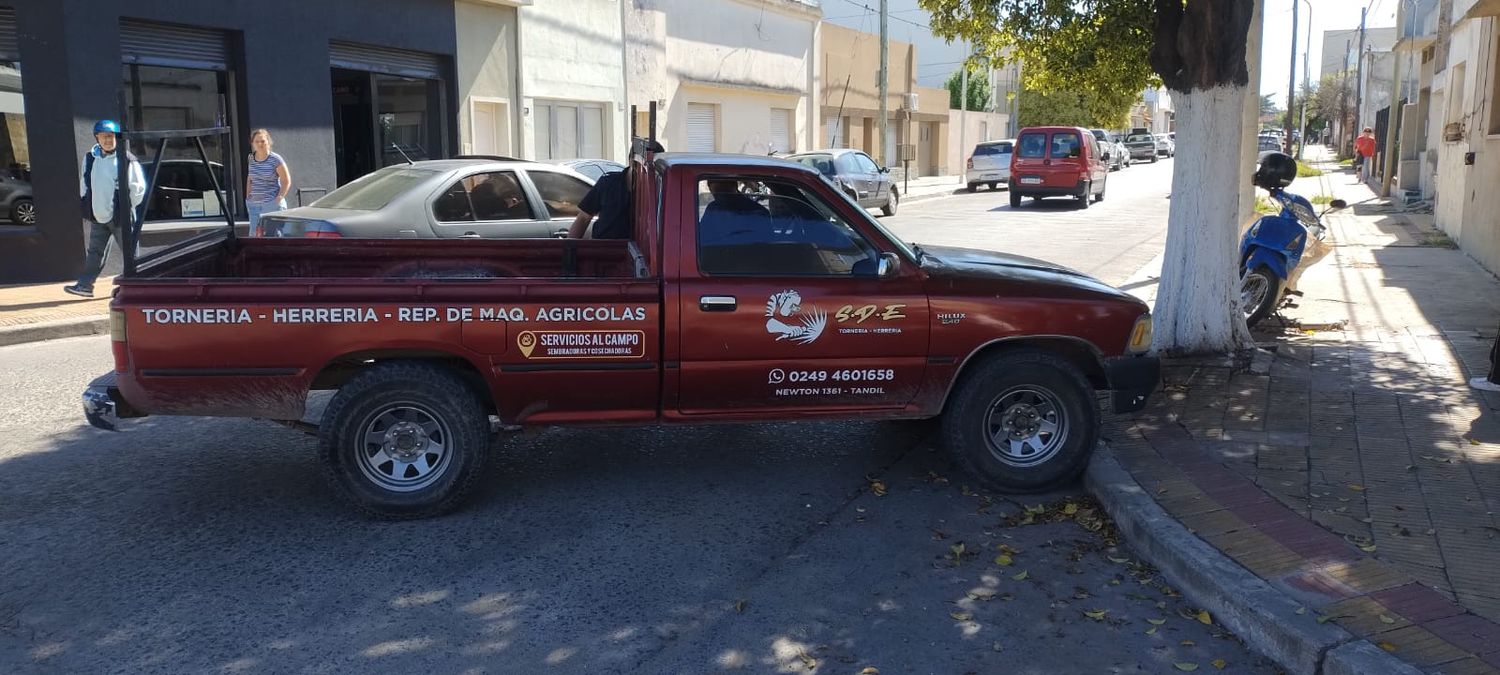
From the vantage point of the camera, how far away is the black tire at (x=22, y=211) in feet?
42.8

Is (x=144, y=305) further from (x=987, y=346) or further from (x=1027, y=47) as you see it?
(x=1027, y=47)

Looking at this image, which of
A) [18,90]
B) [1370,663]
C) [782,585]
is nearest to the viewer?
[1370,663]

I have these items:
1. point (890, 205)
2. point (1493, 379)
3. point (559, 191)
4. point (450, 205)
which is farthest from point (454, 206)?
point (890, 205)

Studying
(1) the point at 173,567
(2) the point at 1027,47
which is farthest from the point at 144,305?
(2) the point at 1027,47

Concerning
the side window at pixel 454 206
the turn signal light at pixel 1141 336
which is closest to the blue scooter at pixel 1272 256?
the turn signal light at pixel 1141 336

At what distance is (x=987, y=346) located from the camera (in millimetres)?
5789

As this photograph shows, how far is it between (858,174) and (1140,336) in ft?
61.0

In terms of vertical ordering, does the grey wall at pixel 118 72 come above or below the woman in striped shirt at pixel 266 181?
above

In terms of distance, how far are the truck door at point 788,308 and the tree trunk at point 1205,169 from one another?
3.51 m

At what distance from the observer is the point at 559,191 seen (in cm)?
1049

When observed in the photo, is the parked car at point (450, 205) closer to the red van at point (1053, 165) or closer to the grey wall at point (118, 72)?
the grey wall at point (118, 72)

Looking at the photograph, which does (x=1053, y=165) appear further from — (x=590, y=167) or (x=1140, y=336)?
(x=1140, y=336)

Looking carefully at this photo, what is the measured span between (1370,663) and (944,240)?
605 inches

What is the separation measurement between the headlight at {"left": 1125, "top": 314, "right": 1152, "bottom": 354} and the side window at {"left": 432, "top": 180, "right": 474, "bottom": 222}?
588 centimetres
